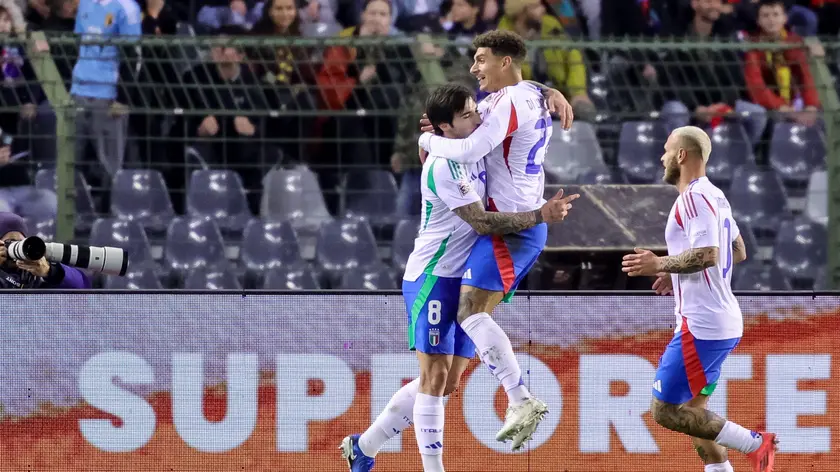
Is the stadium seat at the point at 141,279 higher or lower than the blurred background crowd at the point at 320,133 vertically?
lower

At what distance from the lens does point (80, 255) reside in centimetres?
746

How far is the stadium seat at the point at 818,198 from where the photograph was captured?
1079 centimetres

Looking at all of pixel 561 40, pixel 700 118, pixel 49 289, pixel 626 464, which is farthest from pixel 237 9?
pixel 626 464

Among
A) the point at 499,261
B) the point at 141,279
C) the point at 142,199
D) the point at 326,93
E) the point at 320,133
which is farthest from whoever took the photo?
the point at 320,133

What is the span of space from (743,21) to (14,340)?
7.44 m

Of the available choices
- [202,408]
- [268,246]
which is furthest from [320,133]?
[202,408]

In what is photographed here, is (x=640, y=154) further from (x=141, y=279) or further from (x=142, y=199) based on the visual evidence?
(x=141, y=279)

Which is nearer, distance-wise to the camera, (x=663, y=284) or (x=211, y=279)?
(x=663, y=284)

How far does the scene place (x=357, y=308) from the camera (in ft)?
25.5

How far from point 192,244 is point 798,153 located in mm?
4706

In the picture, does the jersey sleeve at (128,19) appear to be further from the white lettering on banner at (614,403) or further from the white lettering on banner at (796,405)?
the white lettering on banner at (796,405)

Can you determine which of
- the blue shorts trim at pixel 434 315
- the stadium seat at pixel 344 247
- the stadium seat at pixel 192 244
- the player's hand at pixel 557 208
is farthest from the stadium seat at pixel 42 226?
the player's hand at pixel 557 208

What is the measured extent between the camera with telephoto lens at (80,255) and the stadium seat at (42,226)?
2.90m

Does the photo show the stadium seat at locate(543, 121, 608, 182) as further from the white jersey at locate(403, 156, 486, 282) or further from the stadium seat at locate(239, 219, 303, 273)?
the white jersey at locate(403, 156, 486, 282)
